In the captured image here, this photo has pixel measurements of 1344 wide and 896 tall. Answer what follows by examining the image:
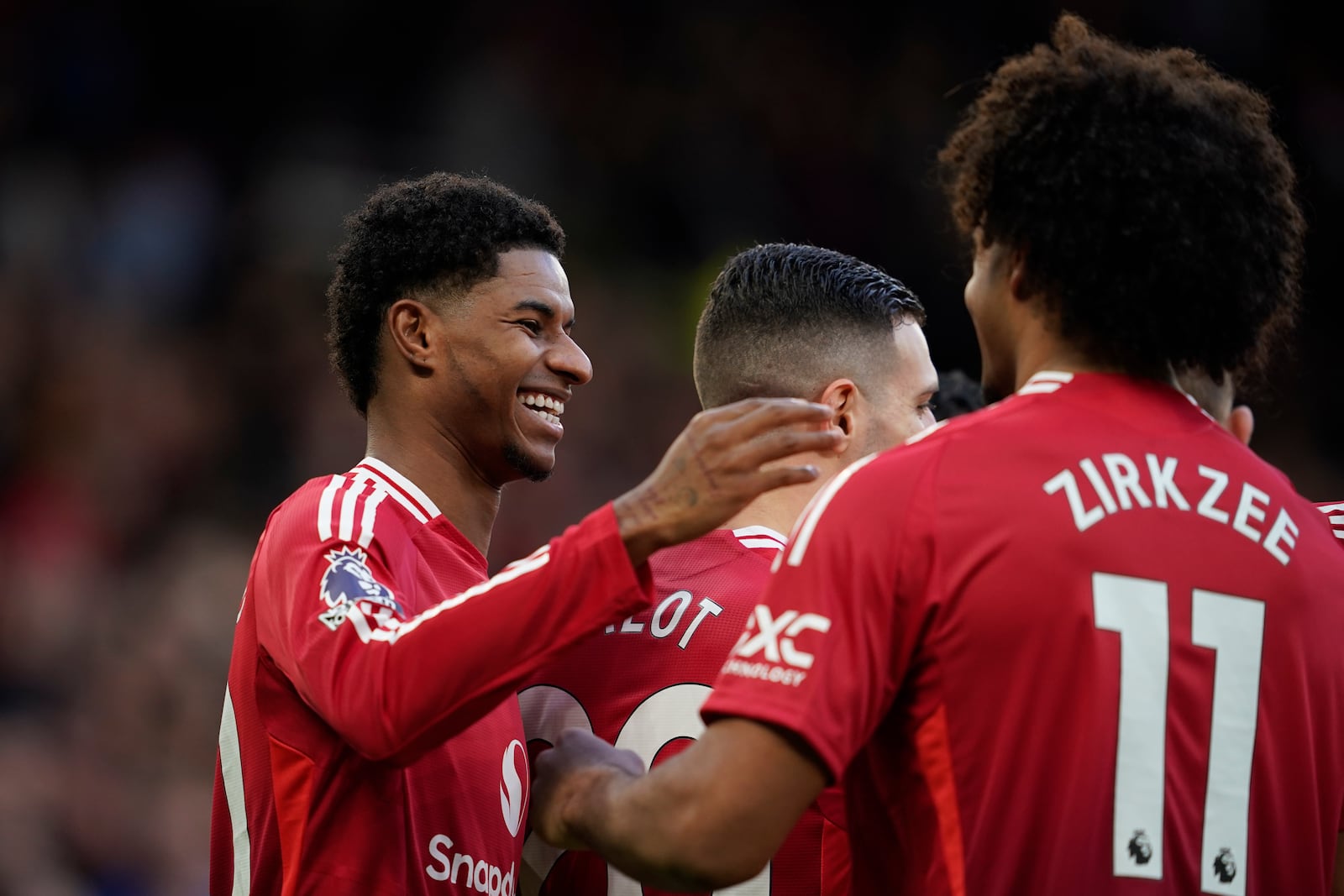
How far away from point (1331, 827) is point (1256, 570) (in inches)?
17.8

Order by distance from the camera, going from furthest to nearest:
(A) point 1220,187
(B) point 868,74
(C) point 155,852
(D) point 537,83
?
1. (B) point 868,74
2. (D) point 537,83
3. (C) point 155,852
4. (A) point 1220,187

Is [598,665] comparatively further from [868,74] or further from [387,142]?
[868,74]

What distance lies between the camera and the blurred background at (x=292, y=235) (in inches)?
281

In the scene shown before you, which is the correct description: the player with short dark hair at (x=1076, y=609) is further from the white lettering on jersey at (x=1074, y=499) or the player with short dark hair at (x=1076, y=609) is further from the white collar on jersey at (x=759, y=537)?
the white collar on jersey at (x=759, y=537)

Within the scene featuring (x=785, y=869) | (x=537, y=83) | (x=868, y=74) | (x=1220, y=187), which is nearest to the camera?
(x=1220, y=187)

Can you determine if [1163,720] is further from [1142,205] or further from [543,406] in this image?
[543,406]

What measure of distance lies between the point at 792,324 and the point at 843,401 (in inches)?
10.2

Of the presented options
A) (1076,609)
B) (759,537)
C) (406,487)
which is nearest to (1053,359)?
(1076,609)

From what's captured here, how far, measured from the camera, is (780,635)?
2.03 meters

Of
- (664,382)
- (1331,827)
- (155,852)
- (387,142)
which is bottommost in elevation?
(155,852)

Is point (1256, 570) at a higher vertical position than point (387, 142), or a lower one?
lower

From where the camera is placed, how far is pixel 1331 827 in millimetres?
2213

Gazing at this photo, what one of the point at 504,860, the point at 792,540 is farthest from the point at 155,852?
the point at 792,540

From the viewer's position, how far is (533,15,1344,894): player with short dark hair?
200 centimetres
